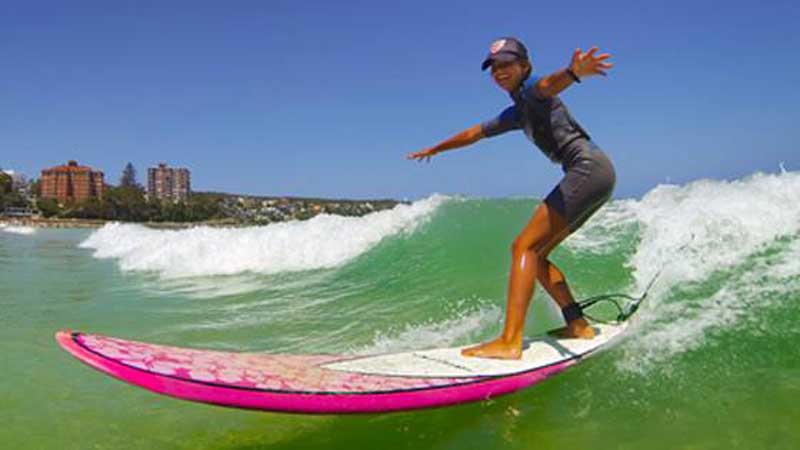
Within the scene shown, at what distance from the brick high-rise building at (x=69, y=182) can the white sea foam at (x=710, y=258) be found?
186111mm

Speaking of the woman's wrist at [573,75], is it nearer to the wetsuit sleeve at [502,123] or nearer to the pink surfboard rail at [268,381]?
the wetsuit sleeve at [502,123]

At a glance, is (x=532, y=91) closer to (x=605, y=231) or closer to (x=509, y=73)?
(x=509, y=73)

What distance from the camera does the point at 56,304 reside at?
27.1 feet

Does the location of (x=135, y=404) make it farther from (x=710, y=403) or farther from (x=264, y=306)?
(x=264, y=306)

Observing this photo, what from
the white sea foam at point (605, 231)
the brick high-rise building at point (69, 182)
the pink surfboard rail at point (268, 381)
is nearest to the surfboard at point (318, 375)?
the pink surfboard rail at point (268, 381)

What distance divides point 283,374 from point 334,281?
22.0 feet

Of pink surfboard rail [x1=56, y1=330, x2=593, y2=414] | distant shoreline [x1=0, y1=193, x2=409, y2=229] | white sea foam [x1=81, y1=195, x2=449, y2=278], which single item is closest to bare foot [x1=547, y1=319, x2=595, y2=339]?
pink surfboard rail [x1=56, y1=330, x2=593, y2=414]

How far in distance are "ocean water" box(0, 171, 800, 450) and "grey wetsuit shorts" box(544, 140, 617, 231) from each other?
101cm

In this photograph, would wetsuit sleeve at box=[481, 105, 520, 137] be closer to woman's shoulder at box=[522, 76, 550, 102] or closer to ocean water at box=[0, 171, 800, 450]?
woman's shoulder at box=[522, 76, 550, 102]

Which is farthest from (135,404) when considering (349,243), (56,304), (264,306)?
(349,243)

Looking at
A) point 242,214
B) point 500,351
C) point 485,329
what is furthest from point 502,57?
point 242,214

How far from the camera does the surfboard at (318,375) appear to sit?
289 centimetres

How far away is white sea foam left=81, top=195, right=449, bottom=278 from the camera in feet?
40.4

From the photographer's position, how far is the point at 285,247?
44.6 ft
